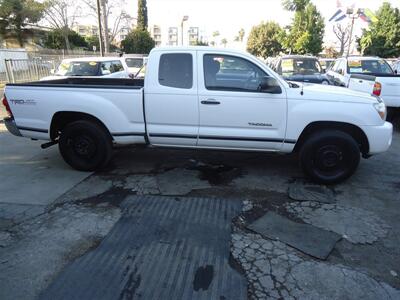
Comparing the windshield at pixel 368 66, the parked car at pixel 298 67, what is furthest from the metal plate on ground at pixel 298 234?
the windshield at pixel 368 66

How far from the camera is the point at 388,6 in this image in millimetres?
38062

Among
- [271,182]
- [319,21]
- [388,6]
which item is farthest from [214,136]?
[319,21]

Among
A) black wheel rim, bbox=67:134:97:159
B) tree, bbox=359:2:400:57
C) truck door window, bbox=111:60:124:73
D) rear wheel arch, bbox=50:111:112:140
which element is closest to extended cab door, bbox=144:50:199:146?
rear wheel arch, bbox=50:111:112:140

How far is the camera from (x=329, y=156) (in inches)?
198

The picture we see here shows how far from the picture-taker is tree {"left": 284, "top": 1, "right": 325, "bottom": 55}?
42.1 meters

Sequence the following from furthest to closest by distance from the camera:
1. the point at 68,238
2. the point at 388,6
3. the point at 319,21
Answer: the point at 319,21 → the point at 388,6 → the point at 68,238

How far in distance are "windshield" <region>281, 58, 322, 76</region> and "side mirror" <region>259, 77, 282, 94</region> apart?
7929mm

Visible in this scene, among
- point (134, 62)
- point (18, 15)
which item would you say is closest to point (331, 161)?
point (134, 62)

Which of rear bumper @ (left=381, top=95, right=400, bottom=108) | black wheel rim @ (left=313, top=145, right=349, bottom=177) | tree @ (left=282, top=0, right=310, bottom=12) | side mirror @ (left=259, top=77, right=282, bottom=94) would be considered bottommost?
black wheel rim @ (left=313, top=145, right=349, bottom=177)

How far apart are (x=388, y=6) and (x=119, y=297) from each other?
44.5m

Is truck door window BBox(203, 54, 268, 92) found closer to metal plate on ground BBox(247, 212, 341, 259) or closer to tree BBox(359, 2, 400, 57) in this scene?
metal plate on ground BBox(247, 212, 341, 259)

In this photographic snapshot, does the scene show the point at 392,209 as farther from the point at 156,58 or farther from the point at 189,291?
the point at 156,58

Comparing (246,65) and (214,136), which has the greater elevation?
(246,65)

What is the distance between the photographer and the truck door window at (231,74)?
16.3 ft
